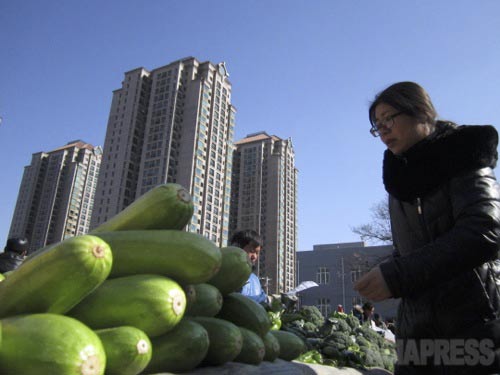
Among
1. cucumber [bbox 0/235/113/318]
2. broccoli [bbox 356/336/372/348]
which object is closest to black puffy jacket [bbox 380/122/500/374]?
cucumber [bbox 0/235/113/318]

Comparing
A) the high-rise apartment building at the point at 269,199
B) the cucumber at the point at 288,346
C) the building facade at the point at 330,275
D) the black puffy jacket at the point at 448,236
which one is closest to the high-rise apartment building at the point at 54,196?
the high-rise apartment building at the point at 269,199

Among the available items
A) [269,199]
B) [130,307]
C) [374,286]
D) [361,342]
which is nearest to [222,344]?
[130,307]

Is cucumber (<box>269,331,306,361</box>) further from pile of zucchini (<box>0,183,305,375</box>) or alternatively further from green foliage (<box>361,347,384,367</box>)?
green foliage (<box>361,347,384,367</box>)

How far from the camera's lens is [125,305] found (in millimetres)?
1214

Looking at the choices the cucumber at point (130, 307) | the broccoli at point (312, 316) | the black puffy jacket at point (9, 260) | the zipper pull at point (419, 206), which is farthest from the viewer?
the black puffy jacket at point (9, 260)

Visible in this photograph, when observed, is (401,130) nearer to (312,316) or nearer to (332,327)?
(332,327)

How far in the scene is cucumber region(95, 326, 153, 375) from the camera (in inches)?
41.8

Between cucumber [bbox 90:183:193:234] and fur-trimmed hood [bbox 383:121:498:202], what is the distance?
1.21m

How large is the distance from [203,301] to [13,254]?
6.49 metres

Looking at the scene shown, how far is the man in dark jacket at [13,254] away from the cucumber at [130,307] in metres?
6.17

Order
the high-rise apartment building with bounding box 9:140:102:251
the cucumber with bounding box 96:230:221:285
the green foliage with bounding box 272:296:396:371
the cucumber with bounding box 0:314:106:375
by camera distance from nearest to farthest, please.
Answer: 1. the cucumber with bounding box 0:314:106:375
2. the cucumber with bounding box 96:230:221:285
3. the green foliage with bounding box 272:296:396:371
4. the high-rise apartment building with bounding box 9:140:102:251

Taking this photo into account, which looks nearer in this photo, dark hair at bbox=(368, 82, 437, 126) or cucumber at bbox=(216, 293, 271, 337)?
cucumber at bbox=(216, 293, 271, 337)

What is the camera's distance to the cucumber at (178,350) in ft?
4.20

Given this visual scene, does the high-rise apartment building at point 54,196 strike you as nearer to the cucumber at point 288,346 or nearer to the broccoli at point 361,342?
the broccoli at point 361,342
